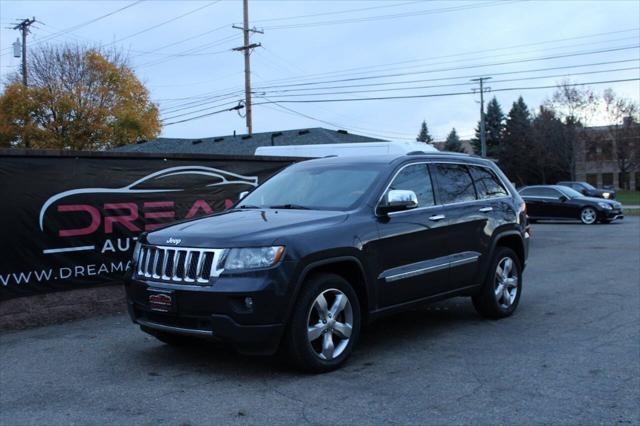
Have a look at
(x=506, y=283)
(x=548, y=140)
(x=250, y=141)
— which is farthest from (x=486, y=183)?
(x=548, y=140)

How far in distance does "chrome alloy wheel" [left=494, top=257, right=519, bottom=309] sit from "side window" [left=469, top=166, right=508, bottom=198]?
78 centimetres

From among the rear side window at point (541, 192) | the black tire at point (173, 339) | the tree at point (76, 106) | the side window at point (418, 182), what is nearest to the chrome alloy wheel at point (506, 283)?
the side window at point (418, 182)

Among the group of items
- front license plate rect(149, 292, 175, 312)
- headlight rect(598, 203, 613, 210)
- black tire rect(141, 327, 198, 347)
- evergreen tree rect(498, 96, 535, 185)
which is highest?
evergreen tree rect(498, 96, 535, 185)

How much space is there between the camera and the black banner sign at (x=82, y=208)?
7.27m

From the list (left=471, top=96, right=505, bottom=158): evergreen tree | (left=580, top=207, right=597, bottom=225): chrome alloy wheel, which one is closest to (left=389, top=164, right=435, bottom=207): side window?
(left=580, top=207, right=597, bottom=225): chrome alloy wheel

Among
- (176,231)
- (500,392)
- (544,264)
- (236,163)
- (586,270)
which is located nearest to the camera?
(500,392)

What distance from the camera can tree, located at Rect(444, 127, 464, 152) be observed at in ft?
280

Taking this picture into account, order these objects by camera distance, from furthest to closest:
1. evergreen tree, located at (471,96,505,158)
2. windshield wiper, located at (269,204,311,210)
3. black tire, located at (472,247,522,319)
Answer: evergreen tree, located at (471,96,505,158) < black tire, located at (472,247,522,319) < windshield wiper, located at (269,204,311,210)

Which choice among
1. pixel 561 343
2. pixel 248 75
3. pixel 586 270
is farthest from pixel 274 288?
pixel 248 75

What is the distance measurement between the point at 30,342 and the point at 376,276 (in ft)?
12.1

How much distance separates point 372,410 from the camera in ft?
14.4

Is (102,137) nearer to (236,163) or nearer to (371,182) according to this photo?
(236,163)

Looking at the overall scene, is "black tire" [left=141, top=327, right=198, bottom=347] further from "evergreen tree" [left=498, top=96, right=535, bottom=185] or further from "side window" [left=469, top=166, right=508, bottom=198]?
"evergreen tree" [left=498, top=96, right=535, bottom=185]

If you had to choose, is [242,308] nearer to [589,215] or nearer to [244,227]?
[244,227]
